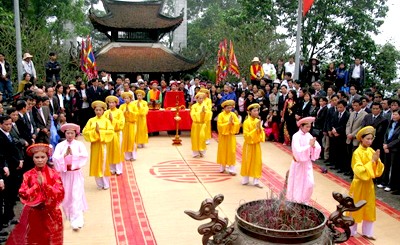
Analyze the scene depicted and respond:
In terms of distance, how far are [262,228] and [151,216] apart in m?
4.32

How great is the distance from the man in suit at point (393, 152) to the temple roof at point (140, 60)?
15160mm

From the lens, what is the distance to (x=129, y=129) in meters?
11.1

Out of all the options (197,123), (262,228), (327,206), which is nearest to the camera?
(262,228)

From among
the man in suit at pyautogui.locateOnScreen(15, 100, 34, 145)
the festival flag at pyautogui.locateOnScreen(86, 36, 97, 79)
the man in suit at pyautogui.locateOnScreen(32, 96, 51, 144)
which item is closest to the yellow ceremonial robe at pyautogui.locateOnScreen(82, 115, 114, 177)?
the man in suit at pyautogui.locateOnScreen(15, 100, 34, 145)

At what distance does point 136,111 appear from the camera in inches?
448

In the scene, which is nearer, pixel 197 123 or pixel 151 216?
pixel 151 216

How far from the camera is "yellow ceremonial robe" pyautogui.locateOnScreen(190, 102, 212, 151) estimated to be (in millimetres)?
11195

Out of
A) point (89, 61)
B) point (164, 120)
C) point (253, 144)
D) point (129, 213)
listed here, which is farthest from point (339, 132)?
point (89, 61)

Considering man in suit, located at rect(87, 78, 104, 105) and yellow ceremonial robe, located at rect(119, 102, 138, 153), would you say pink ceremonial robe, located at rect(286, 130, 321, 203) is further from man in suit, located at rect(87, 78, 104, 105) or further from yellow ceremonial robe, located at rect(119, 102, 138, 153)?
man in suit, located at rect(87, 78, 104, 105)

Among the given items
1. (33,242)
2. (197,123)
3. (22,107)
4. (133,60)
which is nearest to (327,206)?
(197,123)

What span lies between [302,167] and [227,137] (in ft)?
8.66

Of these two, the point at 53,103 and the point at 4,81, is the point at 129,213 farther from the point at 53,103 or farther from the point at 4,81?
the point at 4,81

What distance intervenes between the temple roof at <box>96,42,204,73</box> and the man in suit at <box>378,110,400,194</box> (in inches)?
597

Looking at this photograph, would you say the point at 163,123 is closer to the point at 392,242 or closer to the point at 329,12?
the point at 392,242
